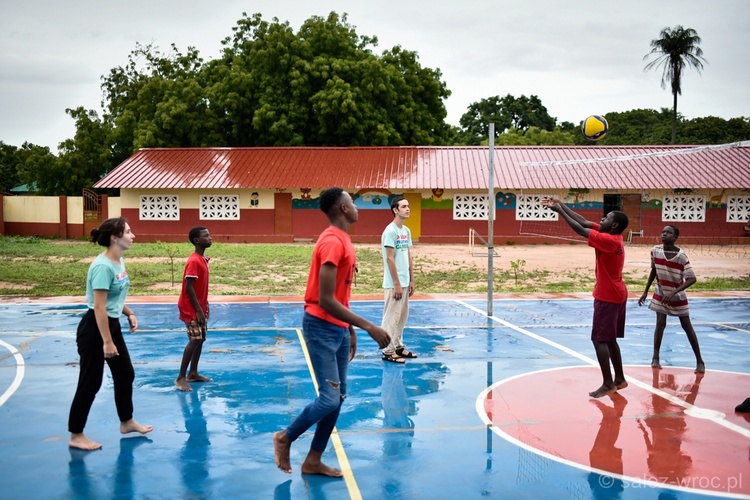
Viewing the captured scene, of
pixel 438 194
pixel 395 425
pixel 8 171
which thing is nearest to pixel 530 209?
pixel 438 194

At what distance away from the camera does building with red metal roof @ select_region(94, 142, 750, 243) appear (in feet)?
96.8

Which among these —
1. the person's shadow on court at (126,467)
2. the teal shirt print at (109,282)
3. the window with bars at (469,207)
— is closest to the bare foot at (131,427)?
the person's shadow on court at (126,467)

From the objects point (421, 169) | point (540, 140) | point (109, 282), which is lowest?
point (109, 282)

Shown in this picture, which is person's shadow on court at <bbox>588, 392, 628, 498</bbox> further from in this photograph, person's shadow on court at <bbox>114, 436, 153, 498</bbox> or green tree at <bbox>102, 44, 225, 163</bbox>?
green tree at <bbox>102, 44, 225, 163</bbox>

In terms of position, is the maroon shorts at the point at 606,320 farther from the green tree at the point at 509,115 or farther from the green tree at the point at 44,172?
the green tree at the point at 509,115

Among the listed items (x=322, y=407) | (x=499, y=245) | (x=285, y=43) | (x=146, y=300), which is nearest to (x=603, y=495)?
(x=322, y=407)

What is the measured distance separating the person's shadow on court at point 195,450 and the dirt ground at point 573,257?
48.0 ft

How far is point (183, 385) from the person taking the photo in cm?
650

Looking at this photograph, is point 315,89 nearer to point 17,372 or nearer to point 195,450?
point 17,372

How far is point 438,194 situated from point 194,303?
2418 cm

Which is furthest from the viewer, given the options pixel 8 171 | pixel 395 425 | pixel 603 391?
pixel 8 171

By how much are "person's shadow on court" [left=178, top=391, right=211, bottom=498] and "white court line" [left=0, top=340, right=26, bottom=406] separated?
171cm

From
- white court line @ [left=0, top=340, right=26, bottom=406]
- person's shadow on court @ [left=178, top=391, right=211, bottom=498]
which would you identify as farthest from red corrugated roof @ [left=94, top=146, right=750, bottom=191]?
person's shadow on court @ [left=178, top=391, right=211, bottom=498]

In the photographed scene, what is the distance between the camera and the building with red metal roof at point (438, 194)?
29500 millimetres
